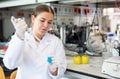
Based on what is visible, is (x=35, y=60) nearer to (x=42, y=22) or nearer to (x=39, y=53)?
(x=39, y=53)

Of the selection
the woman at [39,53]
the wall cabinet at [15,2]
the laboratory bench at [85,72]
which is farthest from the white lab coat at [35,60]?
the wall cabinet at [15,2]

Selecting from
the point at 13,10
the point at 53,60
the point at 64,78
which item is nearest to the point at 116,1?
the point at 64,78

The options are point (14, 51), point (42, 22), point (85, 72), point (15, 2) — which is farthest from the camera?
point (15, 2)

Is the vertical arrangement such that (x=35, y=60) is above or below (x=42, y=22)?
below

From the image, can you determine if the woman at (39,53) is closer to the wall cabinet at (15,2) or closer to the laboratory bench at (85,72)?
the laboratory bench at (85,72)

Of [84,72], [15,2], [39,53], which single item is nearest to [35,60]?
[39,53]

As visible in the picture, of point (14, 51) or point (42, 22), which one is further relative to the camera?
point (42, 22)

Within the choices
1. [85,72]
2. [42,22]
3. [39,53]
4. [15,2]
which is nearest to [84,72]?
[85,72]

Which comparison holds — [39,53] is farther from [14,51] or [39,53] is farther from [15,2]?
[15,2]

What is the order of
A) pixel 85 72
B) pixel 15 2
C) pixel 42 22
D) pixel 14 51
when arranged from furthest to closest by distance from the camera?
pixel 15 2, pixel 85 72, pixel 42 22, pixel 14 51

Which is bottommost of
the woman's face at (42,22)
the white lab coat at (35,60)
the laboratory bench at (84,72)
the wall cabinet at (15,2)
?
the laboratory bench at (84,72)

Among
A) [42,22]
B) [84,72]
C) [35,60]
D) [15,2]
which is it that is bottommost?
[84,72]

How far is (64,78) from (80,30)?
0.90m

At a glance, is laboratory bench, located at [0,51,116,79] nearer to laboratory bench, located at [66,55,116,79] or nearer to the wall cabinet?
laboratory bench, located at [66,55,116,79]
